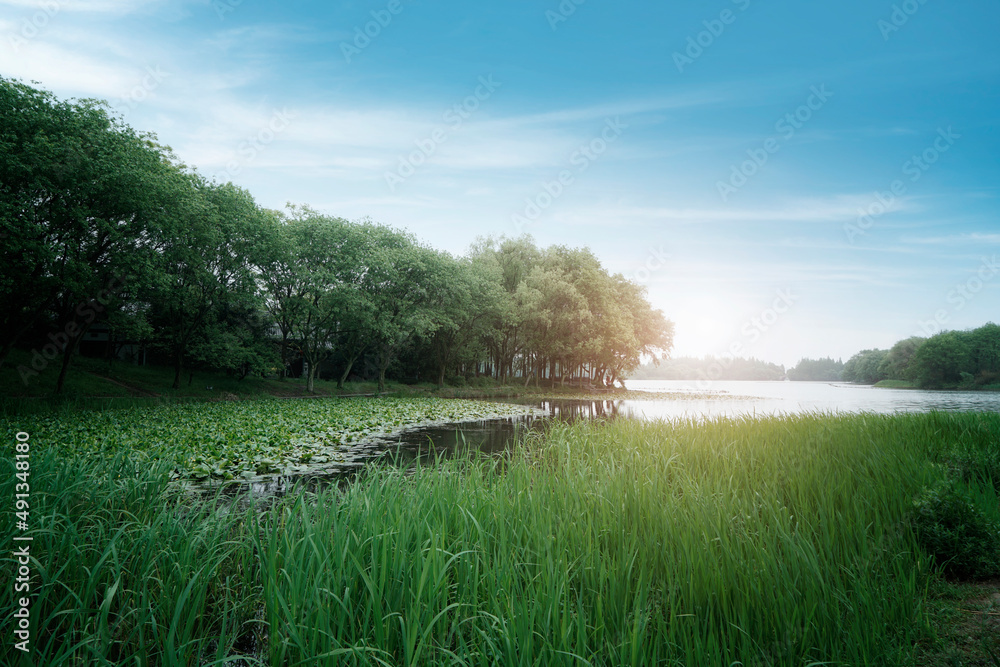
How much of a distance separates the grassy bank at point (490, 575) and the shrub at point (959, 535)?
28 millimetres


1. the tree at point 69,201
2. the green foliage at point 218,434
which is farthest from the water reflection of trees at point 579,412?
the tree at point 69,201

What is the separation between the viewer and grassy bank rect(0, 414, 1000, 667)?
108 inches

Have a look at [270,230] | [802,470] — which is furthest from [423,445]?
[270,230]

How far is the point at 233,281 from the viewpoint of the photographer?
25.8 meters

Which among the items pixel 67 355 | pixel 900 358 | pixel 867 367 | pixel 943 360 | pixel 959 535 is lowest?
pixel 959 535

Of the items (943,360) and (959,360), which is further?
(943,360)

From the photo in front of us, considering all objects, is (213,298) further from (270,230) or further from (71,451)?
(71,451)

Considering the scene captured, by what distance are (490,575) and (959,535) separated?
4387 millimetres

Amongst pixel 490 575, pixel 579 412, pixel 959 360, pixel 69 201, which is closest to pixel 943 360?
pixel 959 360

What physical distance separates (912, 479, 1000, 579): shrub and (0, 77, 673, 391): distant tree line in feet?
65.3

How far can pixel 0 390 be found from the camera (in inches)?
753

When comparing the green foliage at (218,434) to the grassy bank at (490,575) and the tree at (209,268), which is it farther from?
the tree at (209,268)

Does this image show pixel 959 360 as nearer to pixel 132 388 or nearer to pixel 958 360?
pixel 958 360

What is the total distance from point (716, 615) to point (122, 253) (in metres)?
20.2
